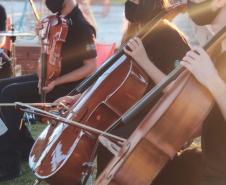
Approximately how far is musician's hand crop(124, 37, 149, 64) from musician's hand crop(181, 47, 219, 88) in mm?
818

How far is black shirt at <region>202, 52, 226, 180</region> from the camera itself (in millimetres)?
1738

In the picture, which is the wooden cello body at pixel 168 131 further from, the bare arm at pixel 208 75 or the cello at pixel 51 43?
the cello at pixel 51 43

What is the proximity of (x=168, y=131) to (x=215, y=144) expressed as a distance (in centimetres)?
16

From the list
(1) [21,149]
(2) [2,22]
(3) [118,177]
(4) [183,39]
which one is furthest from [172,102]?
(2) [2,22]

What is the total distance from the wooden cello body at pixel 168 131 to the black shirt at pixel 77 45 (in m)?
1.83

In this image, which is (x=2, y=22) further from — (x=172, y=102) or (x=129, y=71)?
(x=172, y=102)

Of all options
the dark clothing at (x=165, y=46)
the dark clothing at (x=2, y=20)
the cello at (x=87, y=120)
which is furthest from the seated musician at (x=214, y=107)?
the dark clothing at (x=2, y=20)

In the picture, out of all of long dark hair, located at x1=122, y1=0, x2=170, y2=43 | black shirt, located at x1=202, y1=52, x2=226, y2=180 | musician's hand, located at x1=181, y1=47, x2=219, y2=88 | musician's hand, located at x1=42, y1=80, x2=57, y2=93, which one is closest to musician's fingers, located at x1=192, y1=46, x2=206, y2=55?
musician's hand, located at x1=181, y1=47, x2=219, y2=88

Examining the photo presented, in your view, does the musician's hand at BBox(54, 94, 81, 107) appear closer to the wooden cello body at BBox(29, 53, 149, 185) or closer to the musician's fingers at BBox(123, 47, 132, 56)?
the wooden cello body at BBox(29, 53, 149, 185)

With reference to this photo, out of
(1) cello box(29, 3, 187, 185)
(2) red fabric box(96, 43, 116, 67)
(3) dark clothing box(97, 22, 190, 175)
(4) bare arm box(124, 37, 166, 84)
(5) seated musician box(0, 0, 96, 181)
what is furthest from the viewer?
(2) red fabric box(96, 43, 116, 67)

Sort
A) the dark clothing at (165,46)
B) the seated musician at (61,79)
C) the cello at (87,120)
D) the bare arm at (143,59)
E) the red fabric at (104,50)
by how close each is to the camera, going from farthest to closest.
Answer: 1. the red fabric at (104,50)
2. the seated musician at (61,79)
3. the dark clothing at (165,46)
4. the bare arm at (143,59)
5. the cello at (87,120)

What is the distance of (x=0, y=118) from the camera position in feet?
12.2

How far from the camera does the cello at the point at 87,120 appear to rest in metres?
2.34

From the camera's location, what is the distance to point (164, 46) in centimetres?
265
